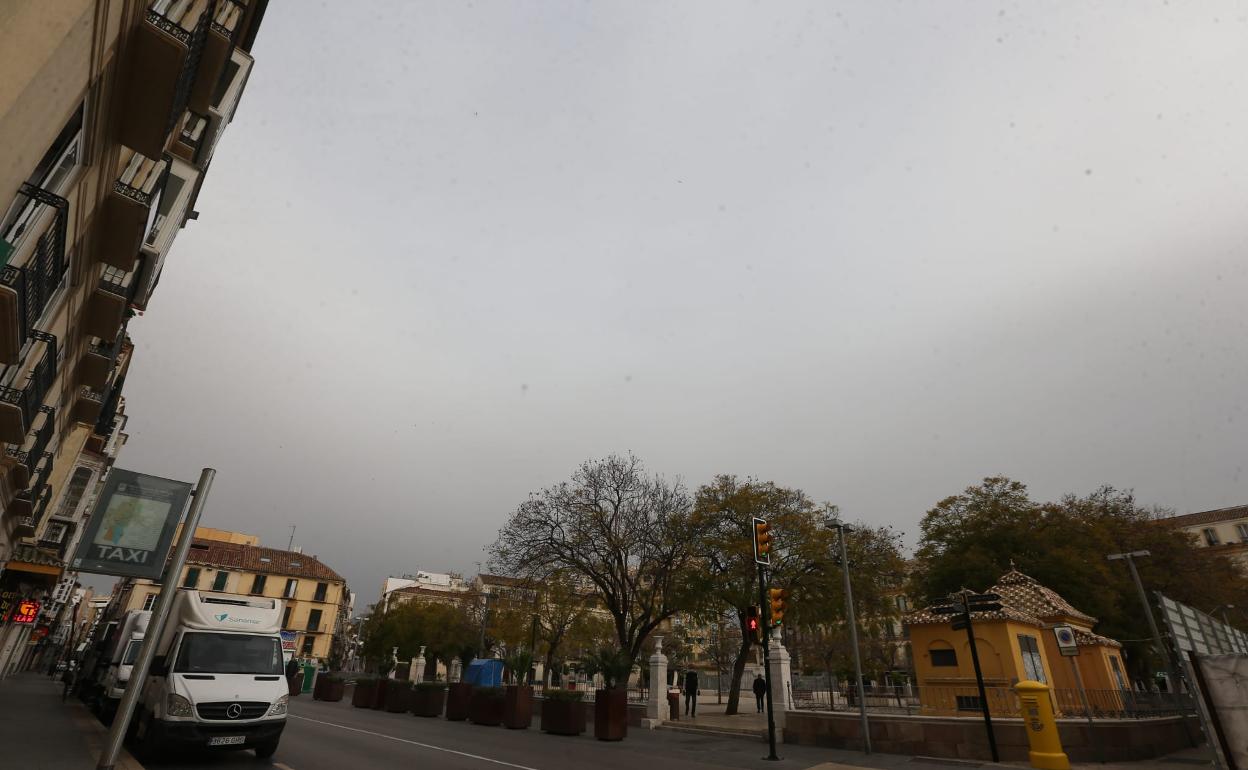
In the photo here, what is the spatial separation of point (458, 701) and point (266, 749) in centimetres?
1179

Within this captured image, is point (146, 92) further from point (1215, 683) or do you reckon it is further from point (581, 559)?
point (581, 559)

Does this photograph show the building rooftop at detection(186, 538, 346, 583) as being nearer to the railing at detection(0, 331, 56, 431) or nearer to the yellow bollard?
the railing at detection(0, 331, 56, 431)

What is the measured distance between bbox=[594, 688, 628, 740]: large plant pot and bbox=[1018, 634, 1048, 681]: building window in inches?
496

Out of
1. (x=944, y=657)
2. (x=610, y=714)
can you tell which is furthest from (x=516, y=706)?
(x=944, y=657)

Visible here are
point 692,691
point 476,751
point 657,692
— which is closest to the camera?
point 476,751

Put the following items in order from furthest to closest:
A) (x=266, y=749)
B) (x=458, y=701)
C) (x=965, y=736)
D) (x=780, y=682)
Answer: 1. (x=458, y=701)
2. (x=780, y=682)
3. (x=965, y=736)
4. (x=266, y=749)

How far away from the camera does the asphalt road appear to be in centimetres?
1000

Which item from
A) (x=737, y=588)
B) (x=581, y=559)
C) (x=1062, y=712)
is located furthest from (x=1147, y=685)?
(x=581, y=559)

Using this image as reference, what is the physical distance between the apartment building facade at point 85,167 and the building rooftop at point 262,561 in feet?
159

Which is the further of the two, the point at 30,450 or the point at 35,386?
the point at 30,450

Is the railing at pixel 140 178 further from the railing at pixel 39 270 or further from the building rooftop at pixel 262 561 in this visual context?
the building rooftop at pixel 262 561

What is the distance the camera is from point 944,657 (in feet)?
61.5

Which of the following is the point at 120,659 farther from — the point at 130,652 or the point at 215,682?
the point at 215,682

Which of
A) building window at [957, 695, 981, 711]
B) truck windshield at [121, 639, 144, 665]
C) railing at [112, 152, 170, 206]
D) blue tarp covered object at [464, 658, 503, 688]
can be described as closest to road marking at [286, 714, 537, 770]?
truck windshield at [121, 639, 144, 665]
